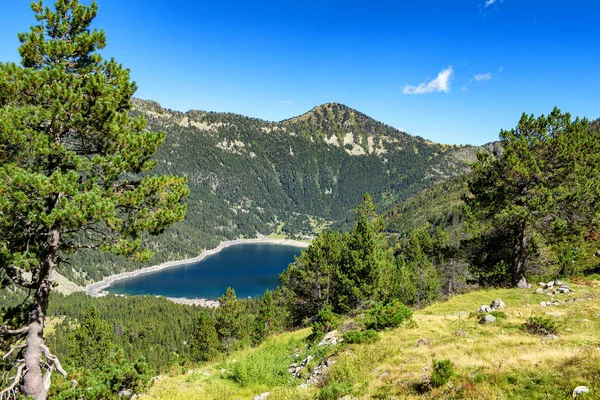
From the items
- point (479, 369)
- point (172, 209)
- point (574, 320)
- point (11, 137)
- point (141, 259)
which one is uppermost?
point (11, 137)

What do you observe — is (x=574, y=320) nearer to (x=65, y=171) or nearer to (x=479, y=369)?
(x=479, y=369)

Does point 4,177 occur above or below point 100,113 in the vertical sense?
below

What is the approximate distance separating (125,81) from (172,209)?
17.3ft

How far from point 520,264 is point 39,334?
3093cm

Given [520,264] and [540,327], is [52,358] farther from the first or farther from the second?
[520,264]

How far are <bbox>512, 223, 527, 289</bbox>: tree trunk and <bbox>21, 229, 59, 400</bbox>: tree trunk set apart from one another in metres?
29.8

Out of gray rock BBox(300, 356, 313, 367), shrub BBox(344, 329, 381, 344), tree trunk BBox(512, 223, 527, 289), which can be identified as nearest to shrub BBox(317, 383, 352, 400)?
shrub BBox(344, 329, 381, 344)

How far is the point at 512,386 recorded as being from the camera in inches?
309

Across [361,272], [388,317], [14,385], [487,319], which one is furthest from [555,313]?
[14,385]

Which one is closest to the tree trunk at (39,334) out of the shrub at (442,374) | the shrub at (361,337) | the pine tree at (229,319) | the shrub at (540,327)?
the shrub at (361,337)

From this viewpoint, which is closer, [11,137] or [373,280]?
[11,137]

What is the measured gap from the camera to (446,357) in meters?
11.2

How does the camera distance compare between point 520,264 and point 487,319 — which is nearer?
point 487,319

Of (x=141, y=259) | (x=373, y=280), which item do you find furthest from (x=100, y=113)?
(x=373, y=280)
